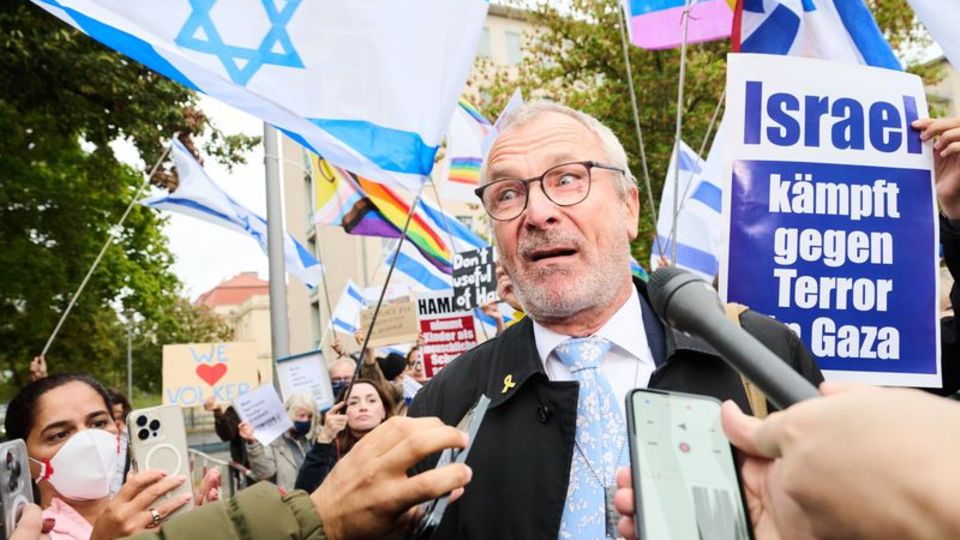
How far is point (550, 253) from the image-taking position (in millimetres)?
2150

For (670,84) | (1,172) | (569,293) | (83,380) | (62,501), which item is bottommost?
(62,501)

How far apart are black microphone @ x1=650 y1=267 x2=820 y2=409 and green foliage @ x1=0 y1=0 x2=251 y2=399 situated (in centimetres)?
808

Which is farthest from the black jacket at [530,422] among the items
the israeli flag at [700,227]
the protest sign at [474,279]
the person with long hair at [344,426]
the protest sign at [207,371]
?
the protest sign at [207,371]

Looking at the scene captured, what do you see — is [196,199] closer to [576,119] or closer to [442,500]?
[576,119]

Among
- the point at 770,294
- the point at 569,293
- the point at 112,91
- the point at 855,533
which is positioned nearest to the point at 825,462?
the point at 855,533

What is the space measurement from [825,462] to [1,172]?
15.1m

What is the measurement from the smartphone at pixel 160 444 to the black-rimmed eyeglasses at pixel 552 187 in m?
0.94

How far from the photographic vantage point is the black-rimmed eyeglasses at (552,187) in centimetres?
217

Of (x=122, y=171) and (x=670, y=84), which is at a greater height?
(x=670, y=84)

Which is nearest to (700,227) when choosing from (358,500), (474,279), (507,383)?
(474,279)

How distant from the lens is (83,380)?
3.06 m

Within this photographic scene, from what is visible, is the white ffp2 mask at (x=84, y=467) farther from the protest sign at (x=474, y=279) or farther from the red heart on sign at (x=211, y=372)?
the red heart on sign at (x=211, y=372)

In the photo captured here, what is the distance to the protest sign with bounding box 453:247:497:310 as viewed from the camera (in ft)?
22.5

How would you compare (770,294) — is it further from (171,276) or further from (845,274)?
(171,276)
